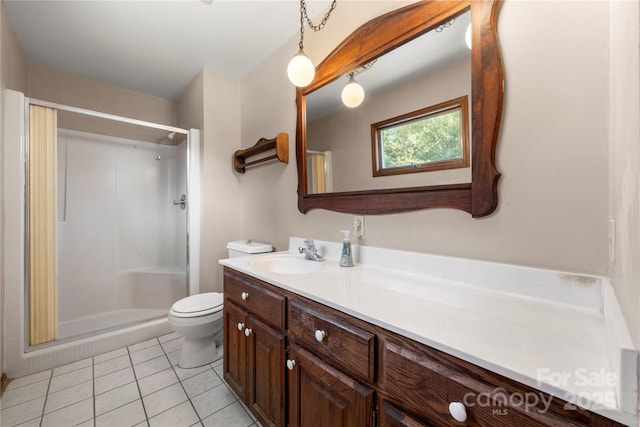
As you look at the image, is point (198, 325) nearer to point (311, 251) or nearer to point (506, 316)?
point (311, 251)

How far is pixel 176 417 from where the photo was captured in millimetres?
1365

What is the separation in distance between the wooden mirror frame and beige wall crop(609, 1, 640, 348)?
29cm

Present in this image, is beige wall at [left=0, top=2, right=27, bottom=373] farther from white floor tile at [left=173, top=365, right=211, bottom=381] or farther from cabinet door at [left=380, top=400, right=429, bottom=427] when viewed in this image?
cabinet door at [left=380, top=400, right=429, bottom=427]

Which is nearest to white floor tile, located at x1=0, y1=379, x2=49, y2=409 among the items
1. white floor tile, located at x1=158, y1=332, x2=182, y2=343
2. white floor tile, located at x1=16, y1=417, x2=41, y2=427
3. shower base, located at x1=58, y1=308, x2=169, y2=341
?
white floor tile, located at x1=16, y1=417, x2=41, y2=427

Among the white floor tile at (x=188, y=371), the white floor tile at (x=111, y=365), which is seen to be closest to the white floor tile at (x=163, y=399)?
the white floor tile at (x=188, y=371)

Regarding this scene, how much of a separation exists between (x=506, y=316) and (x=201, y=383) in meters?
1.78

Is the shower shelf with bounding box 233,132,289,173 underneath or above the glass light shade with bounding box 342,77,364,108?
underneath

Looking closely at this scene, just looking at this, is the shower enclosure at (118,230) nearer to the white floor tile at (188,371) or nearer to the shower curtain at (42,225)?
the shower curtain at (42,225)

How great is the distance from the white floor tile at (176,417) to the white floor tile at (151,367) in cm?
47

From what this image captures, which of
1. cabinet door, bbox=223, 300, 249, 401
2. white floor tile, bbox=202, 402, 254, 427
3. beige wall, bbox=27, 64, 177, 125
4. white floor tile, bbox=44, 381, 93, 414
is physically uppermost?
beige wall, bbox=27, 64, 177, 125

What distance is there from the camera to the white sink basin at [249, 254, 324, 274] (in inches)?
59.7

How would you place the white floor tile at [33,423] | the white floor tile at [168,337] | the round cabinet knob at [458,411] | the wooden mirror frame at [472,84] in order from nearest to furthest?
the round cabinet knob at [458,411], the wooden mirror frame at [472,84], the white floor tile at [33,423], the white floor tile at [168,337]

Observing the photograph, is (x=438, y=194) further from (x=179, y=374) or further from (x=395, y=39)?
(x=179, y=374)

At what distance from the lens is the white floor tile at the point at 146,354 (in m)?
1.91
